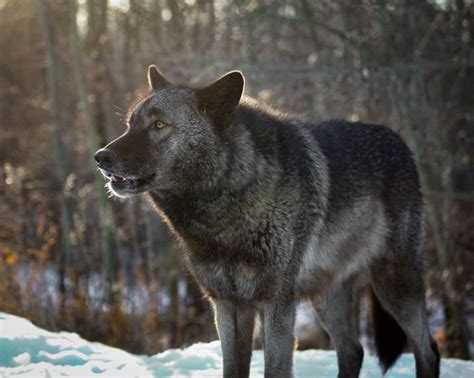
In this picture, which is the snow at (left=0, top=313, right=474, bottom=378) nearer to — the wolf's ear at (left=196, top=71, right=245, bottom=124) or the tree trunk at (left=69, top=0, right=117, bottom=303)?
the wolf's ear at (left=196, top=71, right=245, bottom=124)

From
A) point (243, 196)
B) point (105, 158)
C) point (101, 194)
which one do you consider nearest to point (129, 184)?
point (105, 158)

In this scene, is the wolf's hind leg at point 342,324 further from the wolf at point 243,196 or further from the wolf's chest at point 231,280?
the wolf's chest at point 231,280

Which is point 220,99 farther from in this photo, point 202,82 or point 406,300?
point 202,82

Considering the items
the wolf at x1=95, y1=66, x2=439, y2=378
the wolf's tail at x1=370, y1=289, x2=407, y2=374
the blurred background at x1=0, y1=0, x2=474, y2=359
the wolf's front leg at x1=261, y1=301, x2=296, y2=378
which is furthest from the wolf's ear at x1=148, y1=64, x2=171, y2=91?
the blurred background at x1=0, y1=0, x2=474, y2=359

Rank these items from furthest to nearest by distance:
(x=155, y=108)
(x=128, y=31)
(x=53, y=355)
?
1. (x=128, y=31)
2. (x=53, y=355)
3. (x=155, y=108)

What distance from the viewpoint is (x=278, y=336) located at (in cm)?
412

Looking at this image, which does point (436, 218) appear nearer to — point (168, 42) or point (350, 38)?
point (350, 38)

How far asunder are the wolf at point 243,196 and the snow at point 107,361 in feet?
3.25

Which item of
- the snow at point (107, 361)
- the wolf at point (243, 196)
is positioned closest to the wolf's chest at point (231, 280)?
the wolf at point (243, 196)

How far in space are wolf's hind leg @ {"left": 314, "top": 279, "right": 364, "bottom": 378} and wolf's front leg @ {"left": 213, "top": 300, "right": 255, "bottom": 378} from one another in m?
1.07

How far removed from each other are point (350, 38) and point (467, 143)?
2.74 meters

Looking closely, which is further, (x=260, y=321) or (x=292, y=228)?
(x=260, y=321)

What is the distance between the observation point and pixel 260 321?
4.55 m

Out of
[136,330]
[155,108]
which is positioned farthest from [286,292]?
[136,330]
